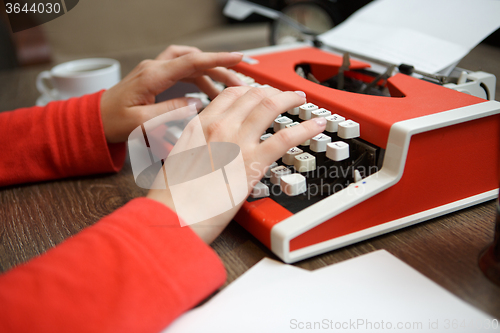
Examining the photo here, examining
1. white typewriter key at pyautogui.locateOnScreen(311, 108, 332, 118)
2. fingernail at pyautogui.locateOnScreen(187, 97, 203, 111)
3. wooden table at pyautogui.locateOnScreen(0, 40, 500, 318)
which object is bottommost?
wooden table at pyautogui.locateOnScreen(0, 40, 500, 318)

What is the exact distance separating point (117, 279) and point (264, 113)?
27 cm

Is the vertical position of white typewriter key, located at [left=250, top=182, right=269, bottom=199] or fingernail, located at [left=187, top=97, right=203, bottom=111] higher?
fingernail, located at [left=187, top=97, right=203, bottom=111]

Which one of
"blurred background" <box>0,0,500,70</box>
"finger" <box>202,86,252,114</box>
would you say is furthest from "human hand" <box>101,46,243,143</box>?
"blurred background" <box>0,0,500,70</box>

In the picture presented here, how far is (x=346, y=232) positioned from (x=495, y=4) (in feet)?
2.02

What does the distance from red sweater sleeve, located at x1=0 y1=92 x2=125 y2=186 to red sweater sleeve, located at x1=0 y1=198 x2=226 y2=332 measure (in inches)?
12.3

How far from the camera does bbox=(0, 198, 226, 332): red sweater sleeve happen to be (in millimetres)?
335

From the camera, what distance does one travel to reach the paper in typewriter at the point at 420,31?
0.72 metres

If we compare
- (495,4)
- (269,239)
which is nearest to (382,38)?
(495,4)

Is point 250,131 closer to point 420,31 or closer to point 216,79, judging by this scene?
point 216,79

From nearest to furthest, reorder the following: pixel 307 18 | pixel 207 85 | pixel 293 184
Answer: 1. pixel 293 184
2. pixel 207 85
3. pixel 307 18

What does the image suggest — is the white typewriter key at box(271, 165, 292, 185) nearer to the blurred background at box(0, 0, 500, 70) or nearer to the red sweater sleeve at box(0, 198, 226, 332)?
the red sweater sleeve at box(0, 198, 226, 332)

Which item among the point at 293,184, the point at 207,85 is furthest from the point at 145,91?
the point at 293,184

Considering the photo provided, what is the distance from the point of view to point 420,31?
0.82m

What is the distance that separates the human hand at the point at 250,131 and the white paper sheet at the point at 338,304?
9cm
